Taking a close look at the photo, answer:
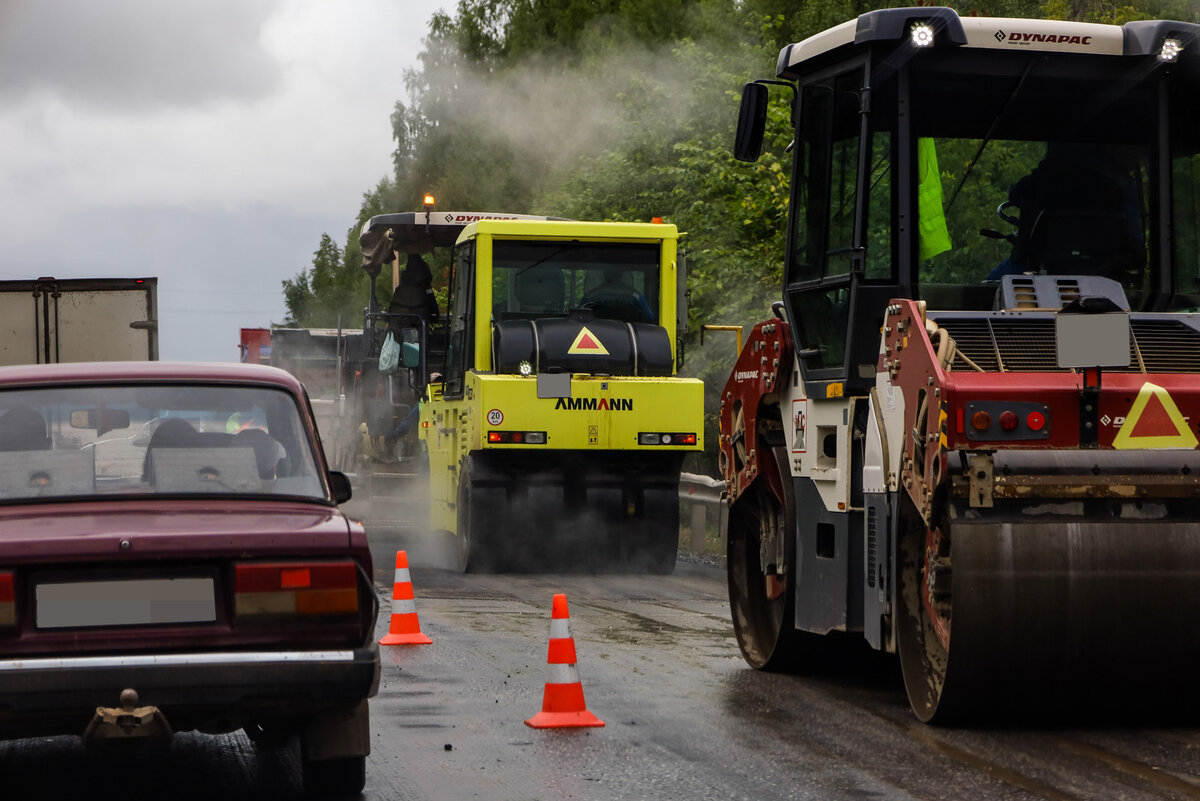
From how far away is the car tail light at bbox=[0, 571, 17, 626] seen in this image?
17.7 ft

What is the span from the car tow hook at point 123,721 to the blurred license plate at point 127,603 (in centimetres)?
24

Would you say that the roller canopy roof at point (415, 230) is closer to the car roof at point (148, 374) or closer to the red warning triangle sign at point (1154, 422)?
the car roof at point (148, 374)

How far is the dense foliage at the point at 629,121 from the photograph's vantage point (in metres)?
23.7

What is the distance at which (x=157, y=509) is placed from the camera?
5.93 m

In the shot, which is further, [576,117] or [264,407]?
[576,117]

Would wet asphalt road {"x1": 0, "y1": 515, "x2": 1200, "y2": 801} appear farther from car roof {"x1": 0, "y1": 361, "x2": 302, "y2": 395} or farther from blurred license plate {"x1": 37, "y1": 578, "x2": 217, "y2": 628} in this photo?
car roof {"x1": 0, "y1": 361, "x2": 302, "y2": 395}

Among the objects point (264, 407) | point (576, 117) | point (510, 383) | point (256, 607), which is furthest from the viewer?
point (576, 117)

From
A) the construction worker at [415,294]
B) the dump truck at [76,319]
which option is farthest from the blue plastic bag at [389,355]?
the dump truck at [76,319]

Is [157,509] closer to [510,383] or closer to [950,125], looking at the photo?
[950,125]

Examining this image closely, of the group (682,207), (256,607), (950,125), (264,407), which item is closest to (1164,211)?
(950,125)

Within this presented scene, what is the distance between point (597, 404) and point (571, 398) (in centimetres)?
25

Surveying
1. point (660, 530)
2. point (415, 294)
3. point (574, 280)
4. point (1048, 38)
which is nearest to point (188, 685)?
point (1048, 38)

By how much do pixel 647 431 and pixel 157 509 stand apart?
10.6 m

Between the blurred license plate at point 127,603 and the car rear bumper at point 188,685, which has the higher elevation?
the blurred license plate at point 127,603
